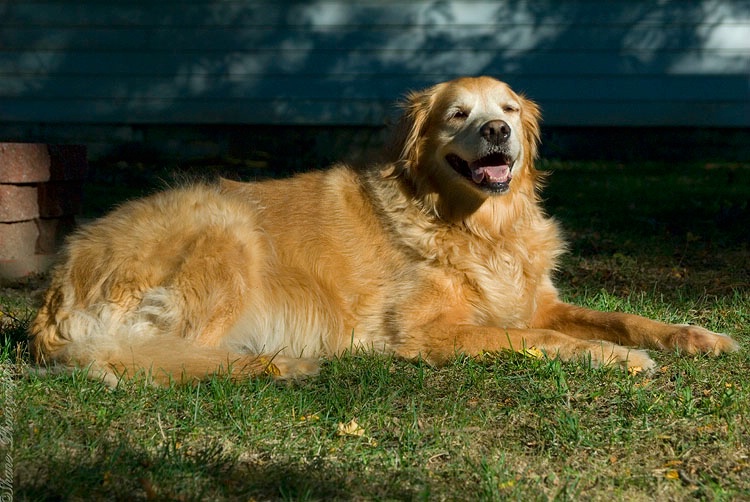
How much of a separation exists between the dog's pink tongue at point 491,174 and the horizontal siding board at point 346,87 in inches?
261

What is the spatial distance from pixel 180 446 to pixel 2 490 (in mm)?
624

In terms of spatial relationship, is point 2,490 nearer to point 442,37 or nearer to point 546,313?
point 546,313

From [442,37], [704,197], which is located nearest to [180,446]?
[704,197]

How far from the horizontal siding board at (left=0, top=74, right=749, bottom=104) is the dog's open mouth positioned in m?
6.61

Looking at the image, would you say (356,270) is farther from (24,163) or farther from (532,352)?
(24,163)

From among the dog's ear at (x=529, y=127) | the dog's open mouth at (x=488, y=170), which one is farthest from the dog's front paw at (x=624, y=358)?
the dog's ear at (x=529, y=127)

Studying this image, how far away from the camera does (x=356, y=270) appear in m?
4.41

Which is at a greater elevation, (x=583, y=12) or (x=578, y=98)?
(x=583, y=12)

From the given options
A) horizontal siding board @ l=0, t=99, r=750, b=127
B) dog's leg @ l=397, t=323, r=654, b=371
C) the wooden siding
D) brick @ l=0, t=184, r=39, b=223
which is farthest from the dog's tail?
the wooden siding

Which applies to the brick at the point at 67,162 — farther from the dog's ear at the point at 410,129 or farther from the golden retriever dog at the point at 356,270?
the dog's ear at the point at 410,129

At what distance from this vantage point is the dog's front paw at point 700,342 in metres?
3.97

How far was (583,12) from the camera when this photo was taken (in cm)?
1059

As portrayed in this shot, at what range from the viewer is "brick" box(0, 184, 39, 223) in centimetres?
588

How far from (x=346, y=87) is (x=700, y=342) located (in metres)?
7.62
